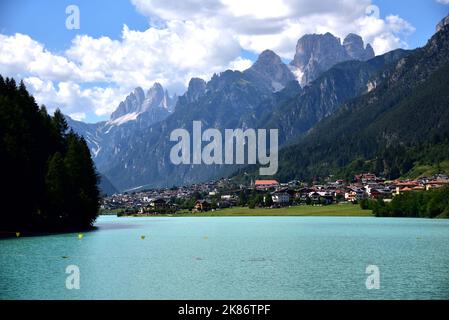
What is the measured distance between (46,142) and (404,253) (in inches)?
3138

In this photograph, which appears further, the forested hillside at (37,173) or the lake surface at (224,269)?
the forested hillside at (37,173)

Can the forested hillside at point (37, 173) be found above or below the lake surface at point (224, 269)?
above

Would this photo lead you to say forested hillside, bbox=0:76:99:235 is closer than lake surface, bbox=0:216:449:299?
No

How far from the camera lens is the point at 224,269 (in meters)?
63.6

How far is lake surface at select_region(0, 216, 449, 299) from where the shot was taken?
48.6 m

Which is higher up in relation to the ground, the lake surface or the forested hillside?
the forested hillside

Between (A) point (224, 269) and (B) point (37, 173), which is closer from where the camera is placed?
(A) point (224, 269)

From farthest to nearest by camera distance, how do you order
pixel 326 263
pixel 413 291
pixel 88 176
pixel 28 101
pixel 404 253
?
Answer: pixel 88 176 → pixel 28 101 → pixel 404 253 → pixel 326 263 → pixel 413 291

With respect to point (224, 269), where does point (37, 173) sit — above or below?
above

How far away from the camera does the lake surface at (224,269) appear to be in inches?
1912
